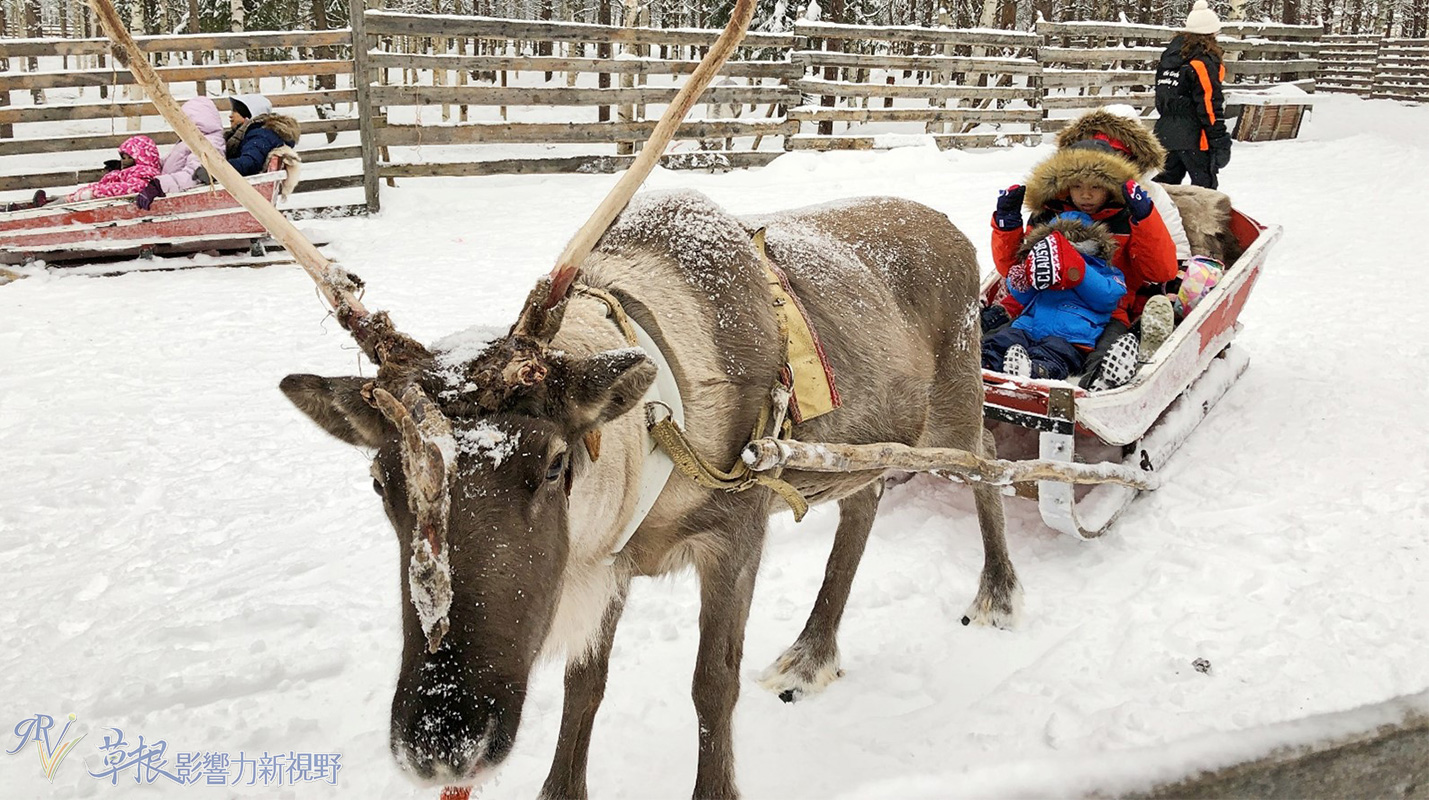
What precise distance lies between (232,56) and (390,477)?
33.6 m

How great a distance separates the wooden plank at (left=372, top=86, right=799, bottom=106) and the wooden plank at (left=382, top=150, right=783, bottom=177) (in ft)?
2.36

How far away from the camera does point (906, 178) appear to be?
37.8 feet

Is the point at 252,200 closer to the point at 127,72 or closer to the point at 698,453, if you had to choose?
the point at 698,453

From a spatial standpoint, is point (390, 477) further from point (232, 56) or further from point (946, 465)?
point (232, 56)

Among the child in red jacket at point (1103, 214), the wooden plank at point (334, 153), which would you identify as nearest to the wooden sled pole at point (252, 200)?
the child in red jacket at point (1103, 214)

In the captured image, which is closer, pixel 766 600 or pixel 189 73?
pixel 766 600

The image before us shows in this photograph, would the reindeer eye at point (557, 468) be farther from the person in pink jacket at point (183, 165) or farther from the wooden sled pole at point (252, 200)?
the person in pink jacket at point (183, 165)

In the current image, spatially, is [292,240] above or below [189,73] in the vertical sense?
below

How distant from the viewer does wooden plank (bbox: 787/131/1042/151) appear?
13.5m

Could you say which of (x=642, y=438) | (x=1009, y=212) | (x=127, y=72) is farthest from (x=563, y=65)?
(x=642, y=438)

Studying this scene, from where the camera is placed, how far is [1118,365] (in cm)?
417

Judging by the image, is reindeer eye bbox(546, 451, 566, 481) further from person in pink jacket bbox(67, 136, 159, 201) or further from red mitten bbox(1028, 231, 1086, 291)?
person in pink jacket bbox(67, 136, 159, 201)

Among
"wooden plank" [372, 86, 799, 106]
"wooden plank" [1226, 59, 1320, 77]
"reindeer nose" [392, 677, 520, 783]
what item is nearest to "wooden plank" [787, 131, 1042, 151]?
"wooden plank" [372, 86, 799, 106]

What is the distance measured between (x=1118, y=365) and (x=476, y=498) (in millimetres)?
3427
